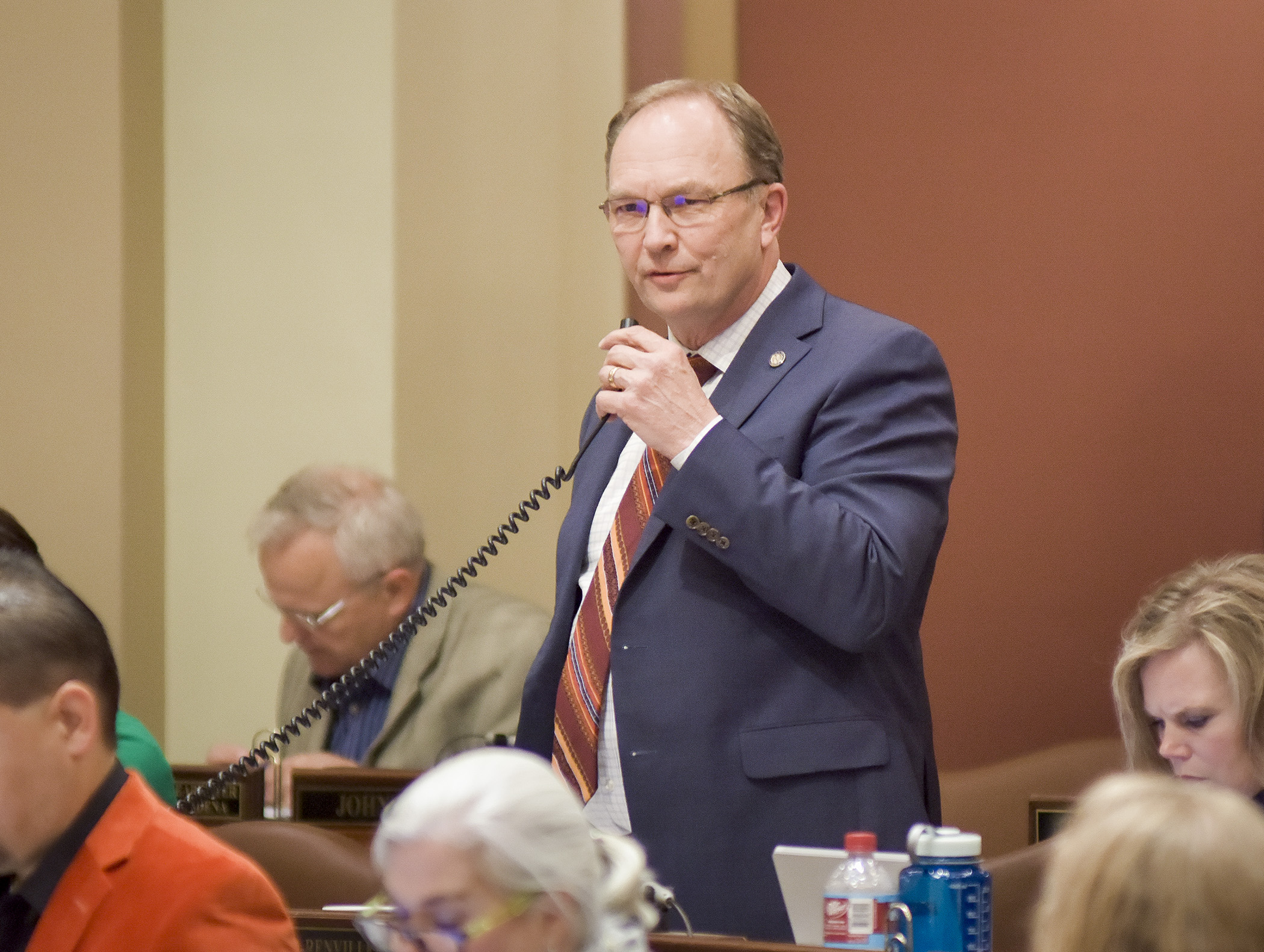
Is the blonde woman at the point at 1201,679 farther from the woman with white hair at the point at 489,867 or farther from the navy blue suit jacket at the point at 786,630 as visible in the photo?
the woman with white hair at the point at 489,867

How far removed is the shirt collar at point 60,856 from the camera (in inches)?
65.1

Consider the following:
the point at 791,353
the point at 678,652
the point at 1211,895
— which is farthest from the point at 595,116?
the point at 1211,895

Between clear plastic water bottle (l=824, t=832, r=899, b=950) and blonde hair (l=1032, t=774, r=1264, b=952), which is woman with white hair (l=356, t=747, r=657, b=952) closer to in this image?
blonde hair (l=1032, t=774, r=1264, b=952)

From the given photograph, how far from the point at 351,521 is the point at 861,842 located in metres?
2.08

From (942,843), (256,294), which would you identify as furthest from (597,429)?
(256,294)

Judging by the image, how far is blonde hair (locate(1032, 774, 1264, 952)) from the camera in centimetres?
108

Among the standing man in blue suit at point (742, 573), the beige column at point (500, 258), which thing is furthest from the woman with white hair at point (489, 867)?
the beige column at point (500, 258)

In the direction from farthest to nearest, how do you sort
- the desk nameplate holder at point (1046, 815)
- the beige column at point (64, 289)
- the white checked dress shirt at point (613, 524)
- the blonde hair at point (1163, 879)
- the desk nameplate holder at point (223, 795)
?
the beige column at point (64, 289) → the desk nameplate holder at point (223, 795) → the desk nameplate holder at point (1046, 815) → the white checked dress shirt at point (613, 524) → the blonde hair at point (1163, 879)

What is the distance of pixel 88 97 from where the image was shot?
4262 mm

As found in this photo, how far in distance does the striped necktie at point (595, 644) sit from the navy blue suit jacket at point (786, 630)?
41mm

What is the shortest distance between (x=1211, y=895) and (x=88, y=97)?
3.81 m

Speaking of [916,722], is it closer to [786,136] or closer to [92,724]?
[92,724]

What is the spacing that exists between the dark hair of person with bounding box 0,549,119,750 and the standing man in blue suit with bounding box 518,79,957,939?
68cm

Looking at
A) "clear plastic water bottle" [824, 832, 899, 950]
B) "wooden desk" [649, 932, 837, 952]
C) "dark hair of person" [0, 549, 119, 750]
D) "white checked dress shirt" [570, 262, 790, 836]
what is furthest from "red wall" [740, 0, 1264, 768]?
"dark hair of person" [0, 549, 119, 750]
